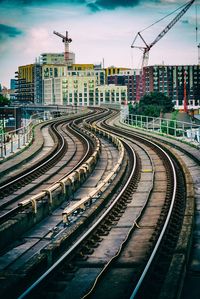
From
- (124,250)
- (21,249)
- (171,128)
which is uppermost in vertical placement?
(171,128)

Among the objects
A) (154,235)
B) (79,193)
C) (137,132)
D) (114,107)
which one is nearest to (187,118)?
(114,107)

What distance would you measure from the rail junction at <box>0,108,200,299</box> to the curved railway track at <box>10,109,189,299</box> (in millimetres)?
22

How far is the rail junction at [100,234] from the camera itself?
→ 9031 mm

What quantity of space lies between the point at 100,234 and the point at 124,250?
5.54 feet

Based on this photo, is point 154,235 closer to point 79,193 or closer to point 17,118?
point 79,193

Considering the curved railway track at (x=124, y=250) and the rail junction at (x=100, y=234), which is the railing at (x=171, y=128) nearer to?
the rail junction at (x=100, y=234)

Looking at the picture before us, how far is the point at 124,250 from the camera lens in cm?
1152

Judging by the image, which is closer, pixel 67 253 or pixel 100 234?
pixel 67 253

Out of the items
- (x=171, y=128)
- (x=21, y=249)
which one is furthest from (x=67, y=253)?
(x=171, y=128)

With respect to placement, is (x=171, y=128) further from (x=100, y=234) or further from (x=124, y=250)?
(x=124, y=250)

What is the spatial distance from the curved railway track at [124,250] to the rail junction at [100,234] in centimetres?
2

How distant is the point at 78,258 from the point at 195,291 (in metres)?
3.33

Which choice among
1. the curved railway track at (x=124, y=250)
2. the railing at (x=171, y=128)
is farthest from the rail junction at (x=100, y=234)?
the railing at (x=171, y=128)

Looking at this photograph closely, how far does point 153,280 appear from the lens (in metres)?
9.24
